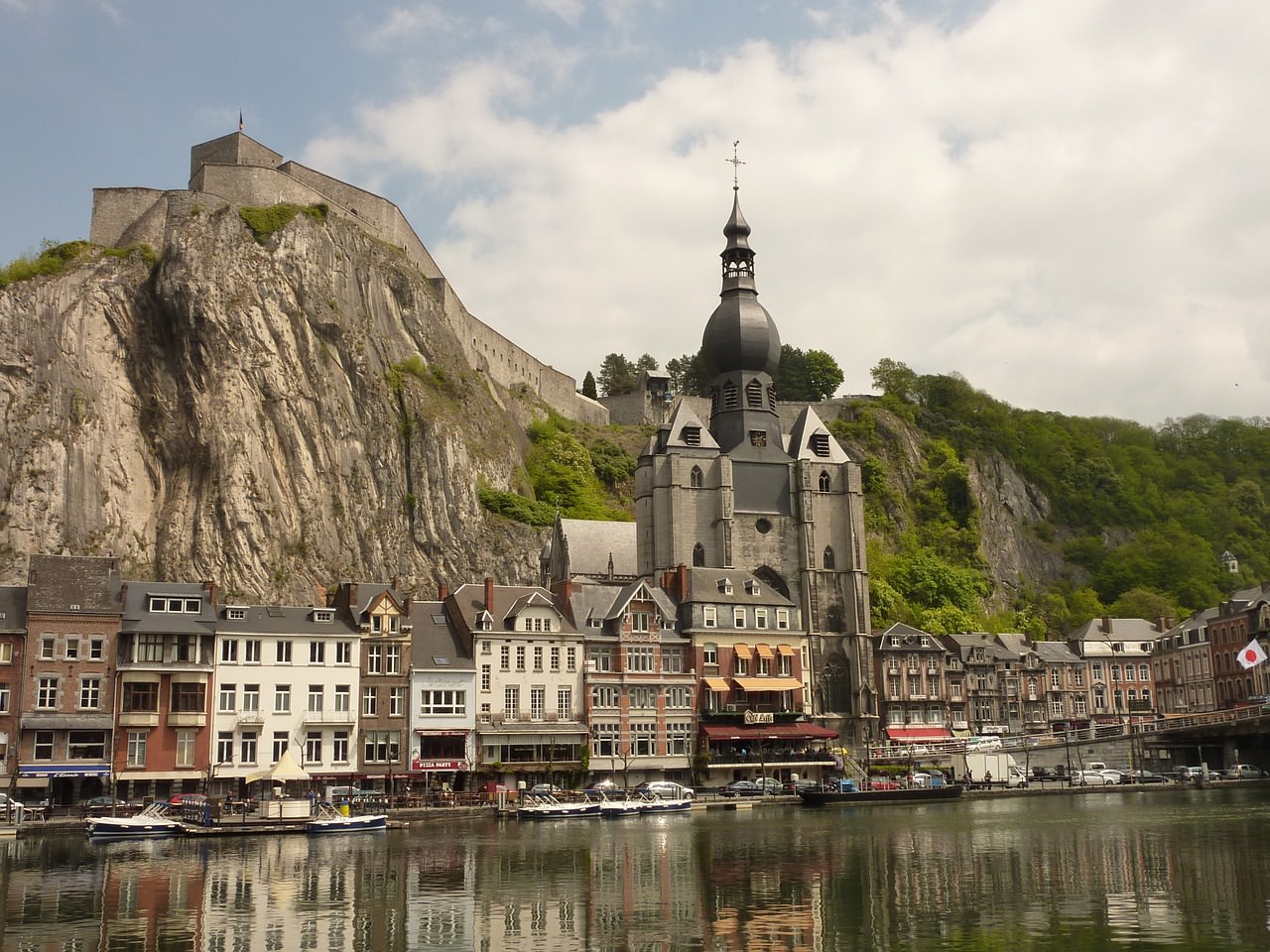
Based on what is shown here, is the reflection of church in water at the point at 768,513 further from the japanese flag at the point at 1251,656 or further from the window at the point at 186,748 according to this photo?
the window at the point at 186,748

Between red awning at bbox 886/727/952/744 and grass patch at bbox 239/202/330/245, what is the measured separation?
49.2m

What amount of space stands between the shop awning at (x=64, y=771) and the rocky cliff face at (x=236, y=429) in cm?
2394

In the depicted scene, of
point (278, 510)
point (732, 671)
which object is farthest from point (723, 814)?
point (278, 510)

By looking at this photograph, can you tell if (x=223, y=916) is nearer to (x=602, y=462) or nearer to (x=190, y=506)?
(x=190, y=506)

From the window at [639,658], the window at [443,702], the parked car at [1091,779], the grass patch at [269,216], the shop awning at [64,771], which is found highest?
the grass patch at [269,216]

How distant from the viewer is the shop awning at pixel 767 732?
6400cm

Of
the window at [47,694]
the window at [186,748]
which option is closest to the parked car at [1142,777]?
the window at [186,748]

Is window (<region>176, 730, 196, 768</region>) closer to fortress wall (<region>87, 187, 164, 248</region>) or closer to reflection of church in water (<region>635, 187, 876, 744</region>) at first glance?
reflection of church in water (<region>635, 187, 876, 744</region>)

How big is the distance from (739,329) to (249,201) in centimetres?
3310

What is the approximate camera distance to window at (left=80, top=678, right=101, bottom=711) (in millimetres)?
51594

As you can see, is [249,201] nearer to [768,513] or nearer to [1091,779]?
[768,513]

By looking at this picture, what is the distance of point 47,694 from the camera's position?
5116 cm

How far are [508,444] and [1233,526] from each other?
72.9 m

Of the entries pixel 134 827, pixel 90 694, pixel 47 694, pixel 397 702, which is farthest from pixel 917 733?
pixel 134 827
